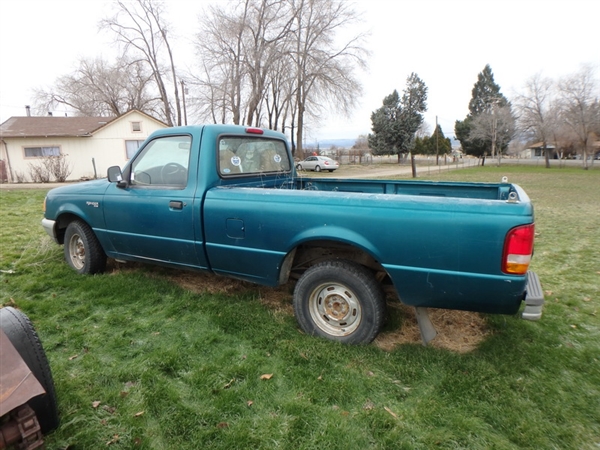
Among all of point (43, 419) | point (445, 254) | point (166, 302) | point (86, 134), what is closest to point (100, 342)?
point (166, 302)

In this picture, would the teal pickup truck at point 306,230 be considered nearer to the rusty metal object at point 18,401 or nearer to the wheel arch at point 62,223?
the wheel arch at point 62,223

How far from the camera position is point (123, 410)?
249 centimetres

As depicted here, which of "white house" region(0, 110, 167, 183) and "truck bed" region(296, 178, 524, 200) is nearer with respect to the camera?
"truck bed" region(296, 178, 524, 200)

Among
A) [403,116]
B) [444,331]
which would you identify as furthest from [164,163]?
[403,116]

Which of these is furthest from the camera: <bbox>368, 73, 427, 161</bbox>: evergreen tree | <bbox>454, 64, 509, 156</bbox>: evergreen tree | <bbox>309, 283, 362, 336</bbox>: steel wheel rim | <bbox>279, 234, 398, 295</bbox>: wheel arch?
<bbox>454, 64, 509, 156</bbox>: evergreen tree

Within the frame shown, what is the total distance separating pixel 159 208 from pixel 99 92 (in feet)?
148

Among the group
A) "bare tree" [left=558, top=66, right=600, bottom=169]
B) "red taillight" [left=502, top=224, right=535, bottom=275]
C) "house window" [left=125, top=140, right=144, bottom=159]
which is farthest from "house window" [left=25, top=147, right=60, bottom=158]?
"bare tree" [left=558, top=66, right=600, bottom=169]

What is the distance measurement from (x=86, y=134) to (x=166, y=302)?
82.7ft

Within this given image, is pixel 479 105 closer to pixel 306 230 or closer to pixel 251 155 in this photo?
pixel 251 155

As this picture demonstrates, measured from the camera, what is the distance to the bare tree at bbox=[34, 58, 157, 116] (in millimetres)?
40438

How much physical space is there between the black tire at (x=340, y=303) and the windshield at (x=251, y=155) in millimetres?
1458

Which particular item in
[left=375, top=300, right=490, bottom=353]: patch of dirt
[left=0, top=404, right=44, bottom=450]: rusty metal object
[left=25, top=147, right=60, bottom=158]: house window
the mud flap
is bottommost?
[left=375, top=300, right=490, bottom=353]: patch of dirt

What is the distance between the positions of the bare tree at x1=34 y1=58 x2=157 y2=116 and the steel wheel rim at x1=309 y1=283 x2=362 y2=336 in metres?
42.0

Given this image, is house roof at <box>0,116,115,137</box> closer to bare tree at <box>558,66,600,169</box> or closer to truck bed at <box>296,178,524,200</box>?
truck bed at <box>296,178,524,200</box>
